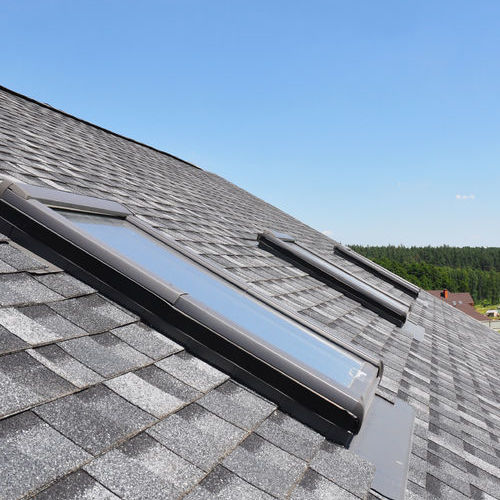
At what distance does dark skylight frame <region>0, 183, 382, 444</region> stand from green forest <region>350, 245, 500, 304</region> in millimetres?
101186

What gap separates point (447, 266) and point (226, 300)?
608ft

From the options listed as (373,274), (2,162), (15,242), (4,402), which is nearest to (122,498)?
(4,402)

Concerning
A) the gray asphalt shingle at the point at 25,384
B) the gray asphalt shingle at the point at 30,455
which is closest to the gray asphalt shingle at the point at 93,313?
the gray asphalt shingle at the point at 25,384

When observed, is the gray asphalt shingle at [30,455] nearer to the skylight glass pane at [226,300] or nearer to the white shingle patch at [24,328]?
the white shingle patch at [24,328]

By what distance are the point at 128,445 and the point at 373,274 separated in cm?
1054

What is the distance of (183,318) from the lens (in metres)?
2.65

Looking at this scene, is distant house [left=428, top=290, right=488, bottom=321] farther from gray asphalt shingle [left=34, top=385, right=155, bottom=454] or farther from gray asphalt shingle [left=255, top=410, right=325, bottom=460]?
gray asphalt shingle [left=34, top=385, right=155, bottom=454]

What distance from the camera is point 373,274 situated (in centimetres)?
1160

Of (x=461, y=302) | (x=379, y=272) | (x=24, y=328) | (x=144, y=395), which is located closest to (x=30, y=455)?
(x=144, y=395)

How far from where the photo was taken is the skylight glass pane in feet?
9.29

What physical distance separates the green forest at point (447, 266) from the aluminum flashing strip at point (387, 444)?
9988 cm

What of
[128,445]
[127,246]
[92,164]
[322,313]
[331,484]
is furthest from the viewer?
[92,164]

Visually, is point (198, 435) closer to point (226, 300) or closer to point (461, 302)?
point (226, 300)

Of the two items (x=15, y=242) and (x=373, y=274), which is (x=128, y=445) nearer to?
(x=15, y=242)
